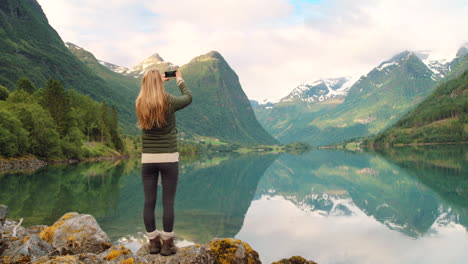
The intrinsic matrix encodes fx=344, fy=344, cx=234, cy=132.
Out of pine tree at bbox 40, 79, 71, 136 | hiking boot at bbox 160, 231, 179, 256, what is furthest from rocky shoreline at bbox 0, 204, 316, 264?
pine tree at bbox 40, 79, 71, 136

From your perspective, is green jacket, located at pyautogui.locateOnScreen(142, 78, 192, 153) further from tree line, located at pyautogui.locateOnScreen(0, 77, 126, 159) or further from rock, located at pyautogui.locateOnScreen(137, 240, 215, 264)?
tree line, located at pyautogui.locateOnScreen(0, 77, 126, 159)

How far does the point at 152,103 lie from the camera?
329 inches

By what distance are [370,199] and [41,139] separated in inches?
2635

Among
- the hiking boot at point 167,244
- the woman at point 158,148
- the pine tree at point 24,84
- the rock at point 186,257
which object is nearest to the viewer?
the rock at point 186,257

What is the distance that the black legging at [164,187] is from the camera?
27.6 feet

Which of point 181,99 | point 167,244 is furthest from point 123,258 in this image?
point 181,99

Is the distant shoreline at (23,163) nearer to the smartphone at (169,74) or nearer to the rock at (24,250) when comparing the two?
the rock at (24,250)

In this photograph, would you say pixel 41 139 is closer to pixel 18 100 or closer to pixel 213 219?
pixel 18 100

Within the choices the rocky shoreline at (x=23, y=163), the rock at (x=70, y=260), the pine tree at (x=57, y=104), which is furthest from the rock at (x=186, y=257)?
the pine tree at (x=57, y=104)

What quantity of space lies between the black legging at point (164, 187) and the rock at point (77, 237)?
3.64m

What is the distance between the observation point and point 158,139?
850 cm

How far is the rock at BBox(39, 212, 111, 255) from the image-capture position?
10.9m

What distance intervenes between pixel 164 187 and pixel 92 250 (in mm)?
4390

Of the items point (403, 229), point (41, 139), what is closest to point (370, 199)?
point (403, 229)
